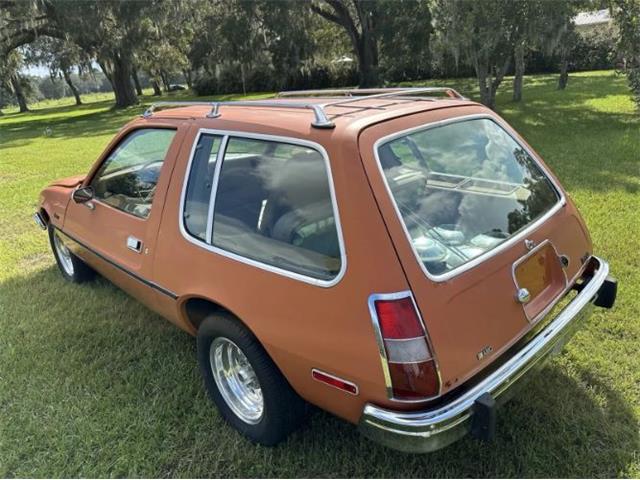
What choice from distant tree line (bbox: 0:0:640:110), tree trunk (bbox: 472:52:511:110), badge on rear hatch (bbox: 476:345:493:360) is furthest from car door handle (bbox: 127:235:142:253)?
tree trunk (bbox: 472:52:511:110)

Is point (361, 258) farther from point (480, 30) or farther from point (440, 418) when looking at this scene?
point (480, 30)

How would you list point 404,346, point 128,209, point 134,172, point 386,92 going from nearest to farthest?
point 404,346 < point 386,92 < point 128,209 < point 134,172

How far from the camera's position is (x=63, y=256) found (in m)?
4.84

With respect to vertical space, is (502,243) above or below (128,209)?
below

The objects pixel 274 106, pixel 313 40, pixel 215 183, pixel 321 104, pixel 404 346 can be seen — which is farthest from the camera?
pixel 313 40

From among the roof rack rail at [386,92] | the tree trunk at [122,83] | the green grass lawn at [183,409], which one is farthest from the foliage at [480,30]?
the tree trunk at [122,83]

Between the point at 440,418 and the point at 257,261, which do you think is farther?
the point at 257,261

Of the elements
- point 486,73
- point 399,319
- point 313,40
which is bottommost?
point 399,319

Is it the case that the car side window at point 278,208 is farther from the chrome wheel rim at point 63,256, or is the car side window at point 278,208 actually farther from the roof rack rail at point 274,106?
the chrome wheel rim at point 63,256

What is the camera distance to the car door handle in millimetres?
3113

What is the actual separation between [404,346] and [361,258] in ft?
1.26

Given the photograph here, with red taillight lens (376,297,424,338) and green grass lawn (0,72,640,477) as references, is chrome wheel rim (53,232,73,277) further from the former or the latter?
red taillight lens (376,297,424,338)

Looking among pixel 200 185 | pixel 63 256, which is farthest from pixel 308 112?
pixel 63 256

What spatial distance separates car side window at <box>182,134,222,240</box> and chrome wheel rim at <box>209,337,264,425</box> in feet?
2.13
